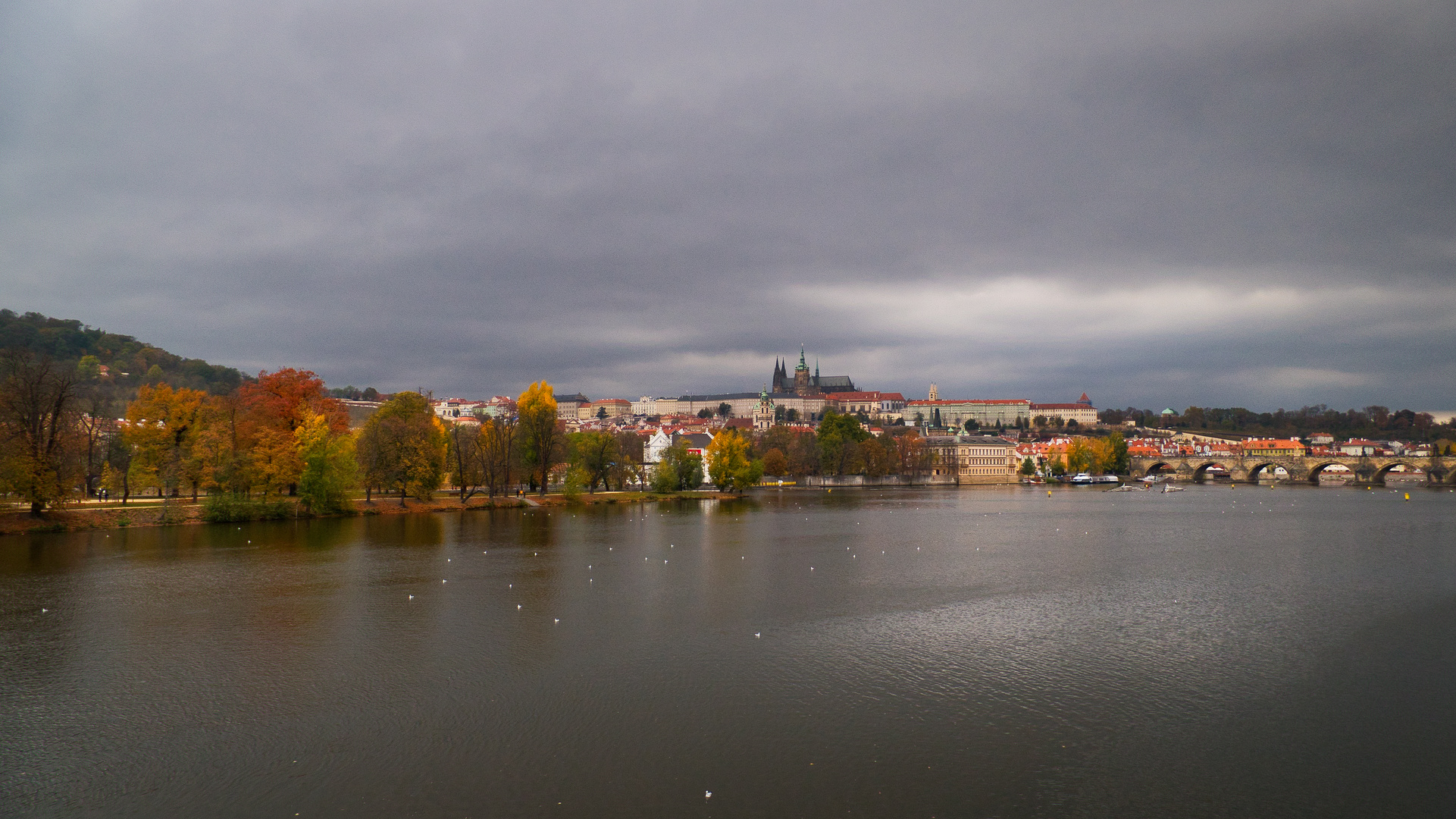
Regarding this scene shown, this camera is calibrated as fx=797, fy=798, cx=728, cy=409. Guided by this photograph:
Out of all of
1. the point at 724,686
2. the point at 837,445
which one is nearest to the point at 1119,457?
the point at 837,445

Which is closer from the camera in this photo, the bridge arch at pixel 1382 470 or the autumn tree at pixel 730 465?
the autumn tree at pixel 730 465

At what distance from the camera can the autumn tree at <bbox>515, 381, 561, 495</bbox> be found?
57.4m

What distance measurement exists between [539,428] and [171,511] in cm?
2255

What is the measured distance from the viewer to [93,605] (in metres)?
20.4

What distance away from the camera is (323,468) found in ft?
148

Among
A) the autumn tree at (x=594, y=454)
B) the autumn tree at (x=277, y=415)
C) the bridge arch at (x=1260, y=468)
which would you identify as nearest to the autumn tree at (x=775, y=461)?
the autumn tree at (x=594, y=454)

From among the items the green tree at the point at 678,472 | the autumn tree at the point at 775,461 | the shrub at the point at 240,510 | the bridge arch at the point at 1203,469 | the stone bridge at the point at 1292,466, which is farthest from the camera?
the bridge arch at the point at 1203,469

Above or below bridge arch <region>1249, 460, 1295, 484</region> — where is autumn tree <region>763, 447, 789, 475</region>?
above

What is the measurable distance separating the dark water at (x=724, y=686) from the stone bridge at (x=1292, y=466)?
8760 centimetres

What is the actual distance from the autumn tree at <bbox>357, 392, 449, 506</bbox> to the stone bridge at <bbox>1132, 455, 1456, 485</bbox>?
104312 mm

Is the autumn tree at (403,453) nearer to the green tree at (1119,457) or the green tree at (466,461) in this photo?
the green tree at (466,461)

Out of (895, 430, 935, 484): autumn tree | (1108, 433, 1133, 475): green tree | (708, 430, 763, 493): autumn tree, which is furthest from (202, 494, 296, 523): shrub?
(1108, 433, 1133, 475): green tree

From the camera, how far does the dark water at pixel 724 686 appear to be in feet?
33.5

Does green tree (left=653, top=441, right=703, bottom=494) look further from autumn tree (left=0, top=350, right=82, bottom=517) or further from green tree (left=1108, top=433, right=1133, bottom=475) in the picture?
green tree (left=1108, top=433, right=1133, bottom=475)
